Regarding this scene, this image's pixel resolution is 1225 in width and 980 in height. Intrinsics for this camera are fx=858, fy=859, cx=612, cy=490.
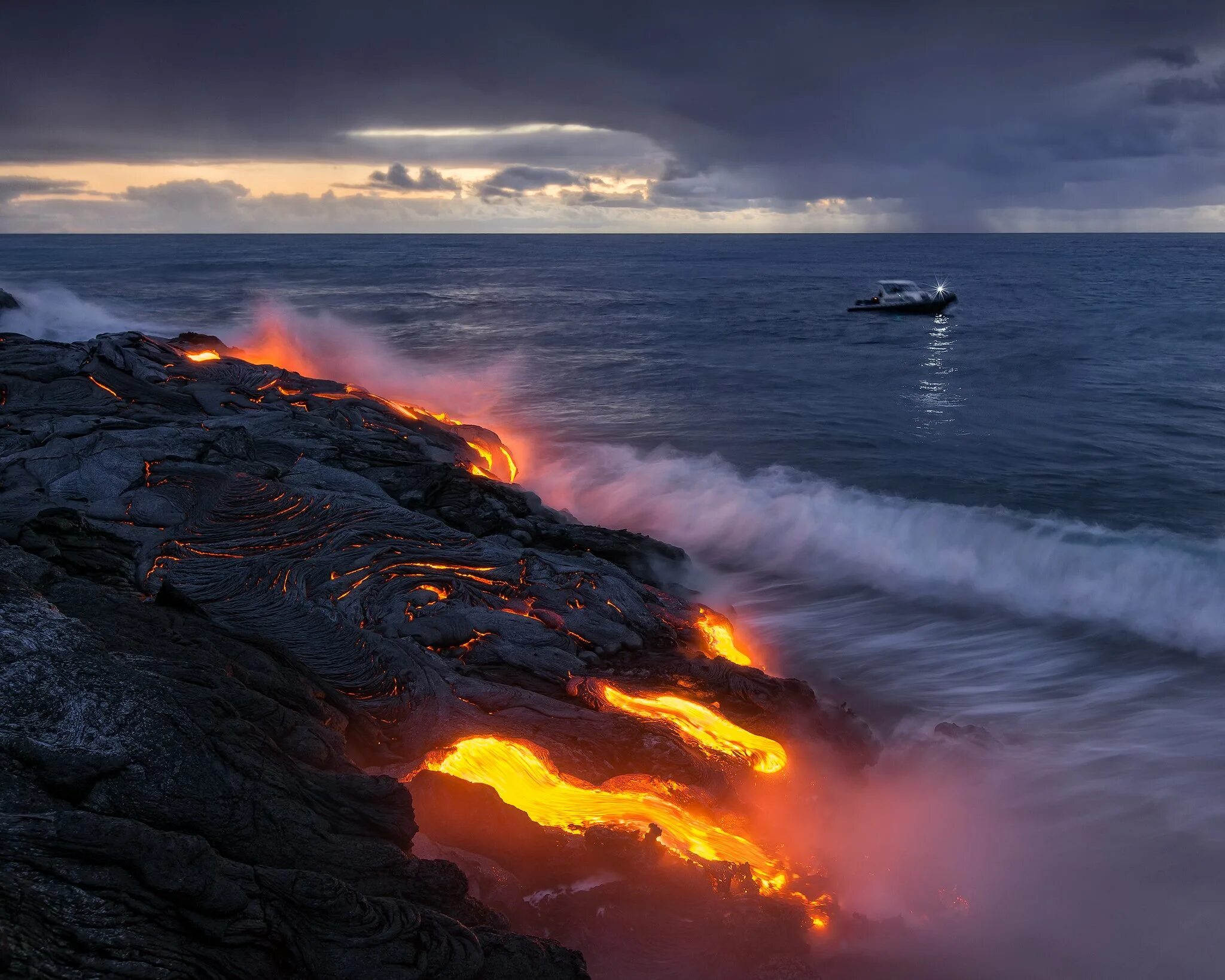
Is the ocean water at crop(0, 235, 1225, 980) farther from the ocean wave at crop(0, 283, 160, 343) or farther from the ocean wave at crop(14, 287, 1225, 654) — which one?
the ocean wave at crop(0, 283, 160, 343)

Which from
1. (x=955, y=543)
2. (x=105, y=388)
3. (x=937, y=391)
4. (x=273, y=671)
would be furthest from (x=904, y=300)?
(x=273, y=671)

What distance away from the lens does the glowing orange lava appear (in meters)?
7.52

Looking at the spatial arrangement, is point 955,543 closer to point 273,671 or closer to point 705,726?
point 705,726

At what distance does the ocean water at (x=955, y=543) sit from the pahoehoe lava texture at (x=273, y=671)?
1846 mm

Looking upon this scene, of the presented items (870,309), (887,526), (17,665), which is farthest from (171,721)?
(870,309)

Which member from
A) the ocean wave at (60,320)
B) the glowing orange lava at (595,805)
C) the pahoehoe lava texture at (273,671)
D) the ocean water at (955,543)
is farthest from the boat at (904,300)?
the glowing orange lava at (595,805)

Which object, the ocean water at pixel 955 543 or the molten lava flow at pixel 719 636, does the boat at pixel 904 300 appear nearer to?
the ocean water at pixel 955 543

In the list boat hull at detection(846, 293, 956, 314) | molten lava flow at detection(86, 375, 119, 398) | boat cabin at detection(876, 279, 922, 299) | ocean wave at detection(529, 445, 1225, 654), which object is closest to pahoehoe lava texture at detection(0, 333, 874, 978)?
molten lava flow at detection(86, 375, 119, 398)

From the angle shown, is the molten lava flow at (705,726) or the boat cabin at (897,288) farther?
the boat cabin at (897,288)

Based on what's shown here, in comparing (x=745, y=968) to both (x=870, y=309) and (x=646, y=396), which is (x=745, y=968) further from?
(x=870, y=309)

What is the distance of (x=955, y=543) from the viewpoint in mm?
16734

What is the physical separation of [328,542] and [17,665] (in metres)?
5.35

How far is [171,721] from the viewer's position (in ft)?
17.9

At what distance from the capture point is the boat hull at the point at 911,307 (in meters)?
57.2
